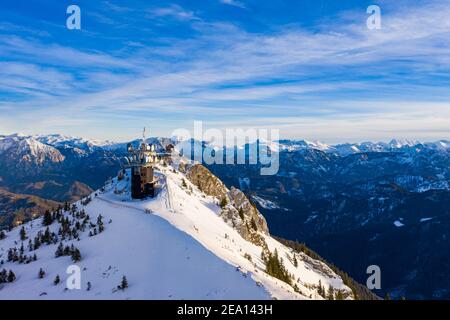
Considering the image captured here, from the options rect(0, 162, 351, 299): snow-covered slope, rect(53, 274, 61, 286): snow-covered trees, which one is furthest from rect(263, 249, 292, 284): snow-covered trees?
rect(53, 274, 61, 286): snow-covered trees

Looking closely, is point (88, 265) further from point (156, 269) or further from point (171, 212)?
point (171, 212)

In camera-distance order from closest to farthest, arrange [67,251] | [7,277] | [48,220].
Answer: [7,277] → [67,251] → [48,220]

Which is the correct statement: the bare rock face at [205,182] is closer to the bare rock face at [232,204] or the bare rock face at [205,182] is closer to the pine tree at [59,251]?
the bare rock face at [232,204]

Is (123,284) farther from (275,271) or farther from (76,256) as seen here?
(275,271)

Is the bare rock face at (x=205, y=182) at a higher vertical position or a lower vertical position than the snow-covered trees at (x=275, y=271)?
higher

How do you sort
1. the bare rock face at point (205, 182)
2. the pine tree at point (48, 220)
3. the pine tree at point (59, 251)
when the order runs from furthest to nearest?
the bare rock face at point (205, 182), the pine tree at point (48, 220), the pine tree at point (59, 251)

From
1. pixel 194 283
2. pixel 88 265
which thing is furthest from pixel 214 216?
pixel 194 283

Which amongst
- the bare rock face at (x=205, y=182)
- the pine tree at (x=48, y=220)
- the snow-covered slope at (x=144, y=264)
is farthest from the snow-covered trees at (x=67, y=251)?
the bare rock face at (x=205, y=182)

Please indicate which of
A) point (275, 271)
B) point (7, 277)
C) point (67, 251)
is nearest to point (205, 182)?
point (275, 271)
